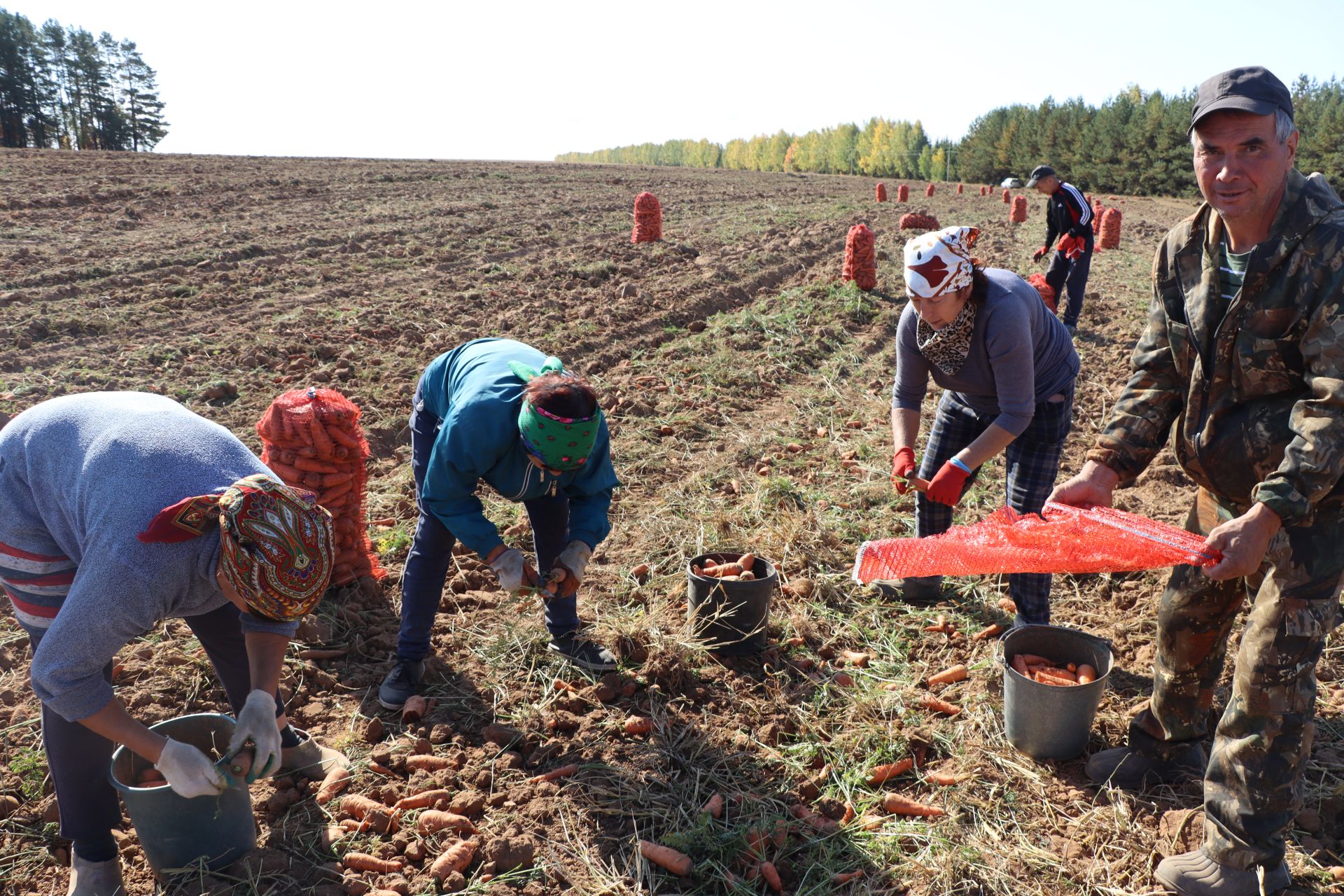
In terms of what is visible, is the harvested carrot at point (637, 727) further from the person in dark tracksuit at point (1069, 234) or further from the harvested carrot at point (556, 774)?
the person in dark tracksuit at point (1069, 234)

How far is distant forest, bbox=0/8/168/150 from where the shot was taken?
36438 millimetres

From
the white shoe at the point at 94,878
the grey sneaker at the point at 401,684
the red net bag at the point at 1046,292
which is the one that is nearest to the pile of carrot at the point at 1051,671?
the grey sneaker at the point at 401,684

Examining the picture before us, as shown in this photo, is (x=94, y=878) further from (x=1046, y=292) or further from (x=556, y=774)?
(x=1046, y=292)

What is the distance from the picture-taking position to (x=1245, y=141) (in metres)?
2.10

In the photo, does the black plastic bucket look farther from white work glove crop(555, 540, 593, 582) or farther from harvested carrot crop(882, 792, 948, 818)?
harvested carrot crop(882, 792, 948, 818)

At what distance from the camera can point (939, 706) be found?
3352 mm

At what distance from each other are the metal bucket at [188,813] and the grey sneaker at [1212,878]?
8.81ft

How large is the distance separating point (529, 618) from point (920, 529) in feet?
6.25

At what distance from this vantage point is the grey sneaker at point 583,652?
358cm

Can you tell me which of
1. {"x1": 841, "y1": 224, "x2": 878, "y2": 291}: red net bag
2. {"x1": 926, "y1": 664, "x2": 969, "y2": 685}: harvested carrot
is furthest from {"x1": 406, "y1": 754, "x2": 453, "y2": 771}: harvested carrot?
{"x1": 841, "y1": 224, "x2": 878, "y2": 291}: red net bag

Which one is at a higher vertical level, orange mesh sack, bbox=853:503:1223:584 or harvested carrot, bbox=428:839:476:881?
orange mesh sack, bbox=853:503:1223:584

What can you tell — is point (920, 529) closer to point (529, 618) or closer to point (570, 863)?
point (529, 618)

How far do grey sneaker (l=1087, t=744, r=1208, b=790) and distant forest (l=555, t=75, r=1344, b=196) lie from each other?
126ft

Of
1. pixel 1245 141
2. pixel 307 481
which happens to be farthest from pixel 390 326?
pixel 1245 141
